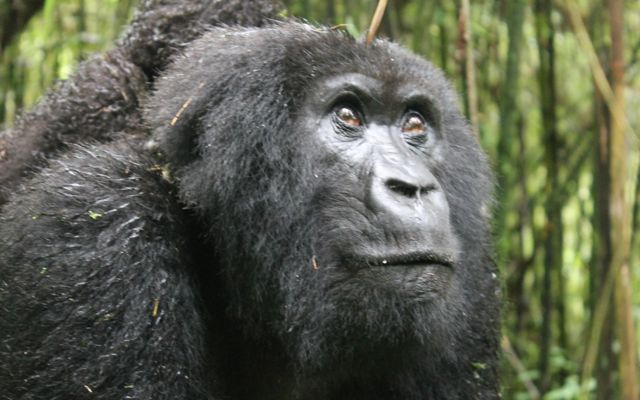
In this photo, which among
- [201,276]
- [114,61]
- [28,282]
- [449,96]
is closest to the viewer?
[28,282]

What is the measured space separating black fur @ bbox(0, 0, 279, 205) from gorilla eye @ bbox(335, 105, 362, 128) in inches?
40.0

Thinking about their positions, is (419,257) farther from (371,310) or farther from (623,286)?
(623,286)

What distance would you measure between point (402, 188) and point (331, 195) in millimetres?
277

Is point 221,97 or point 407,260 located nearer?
point 407,260

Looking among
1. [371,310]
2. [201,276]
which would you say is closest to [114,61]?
[201,276]

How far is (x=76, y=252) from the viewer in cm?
309

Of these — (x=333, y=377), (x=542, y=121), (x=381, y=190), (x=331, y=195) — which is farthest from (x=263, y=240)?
(x=542, y=121)

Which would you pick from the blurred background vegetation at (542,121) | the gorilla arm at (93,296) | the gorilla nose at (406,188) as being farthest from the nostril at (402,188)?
the gorilla arm at (93,296)

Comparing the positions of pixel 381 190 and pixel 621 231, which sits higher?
pixel 621 231

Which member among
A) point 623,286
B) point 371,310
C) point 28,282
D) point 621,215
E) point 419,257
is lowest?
point 28,282

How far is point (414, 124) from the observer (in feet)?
11.6

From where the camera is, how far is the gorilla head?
3143mm

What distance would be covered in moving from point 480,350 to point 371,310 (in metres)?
0.89

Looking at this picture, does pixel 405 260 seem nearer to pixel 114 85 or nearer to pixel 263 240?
pixel 263 240
